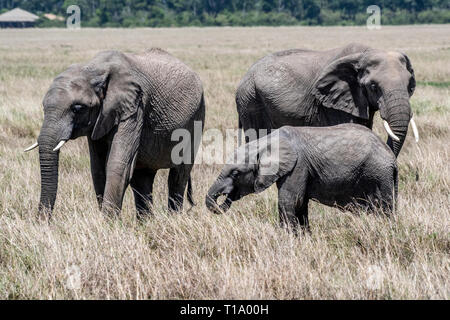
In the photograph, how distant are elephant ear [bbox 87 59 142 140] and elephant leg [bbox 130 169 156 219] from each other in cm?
105

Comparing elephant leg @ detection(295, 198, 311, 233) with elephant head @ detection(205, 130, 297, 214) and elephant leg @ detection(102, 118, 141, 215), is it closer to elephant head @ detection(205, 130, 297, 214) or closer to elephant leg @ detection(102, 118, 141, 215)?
elephant head @ detection(205, 130, 297, 214)

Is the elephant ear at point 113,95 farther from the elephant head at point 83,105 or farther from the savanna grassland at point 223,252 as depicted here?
the savanna grassland at point 223,252

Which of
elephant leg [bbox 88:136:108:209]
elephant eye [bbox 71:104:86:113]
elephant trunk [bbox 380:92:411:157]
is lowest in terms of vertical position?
elephant leg [bbox 88:136:108:209]

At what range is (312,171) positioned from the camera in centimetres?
512

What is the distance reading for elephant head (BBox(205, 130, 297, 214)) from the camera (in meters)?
4.96

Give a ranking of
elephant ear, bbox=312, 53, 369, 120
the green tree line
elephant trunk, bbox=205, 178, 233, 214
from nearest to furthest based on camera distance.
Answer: elephant trunk, bbox=205, 178, 233, 214, elephant ear, bbox=312, 53, 369, 120, the green tree line

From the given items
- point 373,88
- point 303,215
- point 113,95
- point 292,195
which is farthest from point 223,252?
point 373,88

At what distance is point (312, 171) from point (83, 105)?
1792mm

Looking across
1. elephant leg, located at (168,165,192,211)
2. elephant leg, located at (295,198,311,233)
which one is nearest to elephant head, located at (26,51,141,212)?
elephant leg, located at (168,165,192,211)

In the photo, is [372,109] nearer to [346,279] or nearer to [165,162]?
[165,162]

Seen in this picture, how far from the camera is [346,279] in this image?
13.6ft

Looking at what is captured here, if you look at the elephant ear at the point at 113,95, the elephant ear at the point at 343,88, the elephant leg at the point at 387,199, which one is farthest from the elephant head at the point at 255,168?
the elephant ear at the point at 343,88

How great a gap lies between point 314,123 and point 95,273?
3.53 meters

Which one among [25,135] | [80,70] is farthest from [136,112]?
[25,135]
